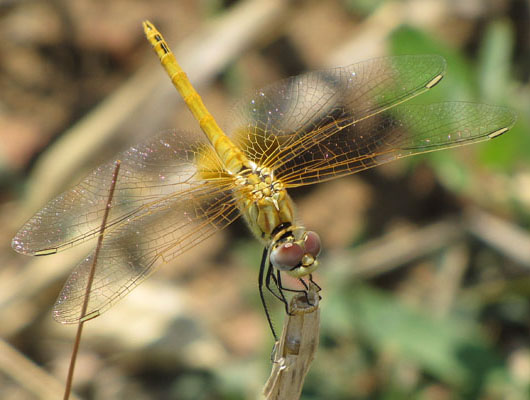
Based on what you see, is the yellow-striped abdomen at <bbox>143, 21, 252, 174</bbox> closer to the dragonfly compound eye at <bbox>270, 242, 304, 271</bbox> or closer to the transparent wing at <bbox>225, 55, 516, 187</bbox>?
the transparent wing at <bbox>225, 55, 516, 187</bbox>

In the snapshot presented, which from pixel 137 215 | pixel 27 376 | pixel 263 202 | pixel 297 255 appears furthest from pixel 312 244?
pixel 27 376

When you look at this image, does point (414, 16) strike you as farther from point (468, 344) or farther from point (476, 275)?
point (468, 344)

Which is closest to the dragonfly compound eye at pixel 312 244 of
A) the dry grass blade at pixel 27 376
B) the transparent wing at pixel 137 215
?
the transparent wing at pixel 137 215

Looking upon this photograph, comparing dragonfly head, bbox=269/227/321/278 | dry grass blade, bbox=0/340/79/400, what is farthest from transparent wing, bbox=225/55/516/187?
dry grass blade, bbox=0/340/79/400

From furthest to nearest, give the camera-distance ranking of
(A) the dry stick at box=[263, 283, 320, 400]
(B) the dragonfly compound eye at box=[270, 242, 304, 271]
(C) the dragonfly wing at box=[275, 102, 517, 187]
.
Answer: (C) the dragonfly wing at box=[275, 102, 517, 187] < (B) the dragonfly compound eye at box=[270, 242, 304, 271] < (A) the dry stick at box=[263, 283, 320, 400]

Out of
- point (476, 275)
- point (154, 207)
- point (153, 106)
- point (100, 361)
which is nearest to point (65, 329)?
point (100, 361)

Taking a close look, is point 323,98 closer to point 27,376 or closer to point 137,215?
point 137,215
